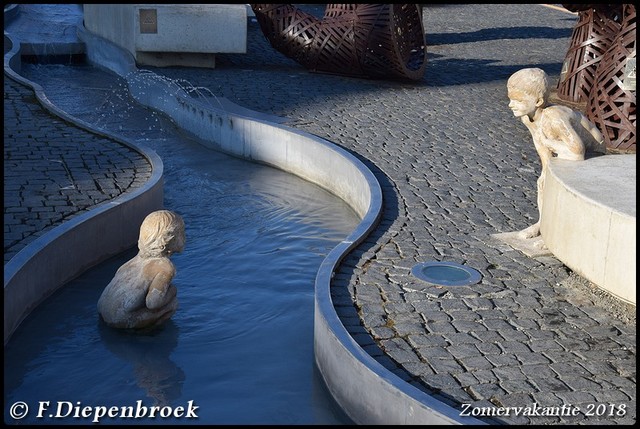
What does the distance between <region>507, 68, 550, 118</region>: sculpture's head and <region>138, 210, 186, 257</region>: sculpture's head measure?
9.44 ft

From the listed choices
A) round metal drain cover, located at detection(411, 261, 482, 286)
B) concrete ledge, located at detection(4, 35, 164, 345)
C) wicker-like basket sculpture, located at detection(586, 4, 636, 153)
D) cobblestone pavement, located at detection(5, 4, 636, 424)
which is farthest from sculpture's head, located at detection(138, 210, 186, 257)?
wicker-like basket sculpture, located at detection(586, 4, 636, 153)

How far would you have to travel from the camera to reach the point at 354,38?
15.4m

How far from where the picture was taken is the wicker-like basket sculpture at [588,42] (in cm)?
1305

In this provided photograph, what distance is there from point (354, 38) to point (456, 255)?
783 cm

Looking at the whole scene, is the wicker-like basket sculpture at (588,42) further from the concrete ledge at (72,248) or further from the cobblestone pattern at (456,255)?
the concrete ledge at (72,248)

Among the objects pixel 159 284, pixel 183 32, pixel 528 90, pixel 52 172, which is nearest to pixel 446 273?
pixel 528 90

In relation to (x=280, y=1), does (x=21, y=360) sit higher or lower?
lower

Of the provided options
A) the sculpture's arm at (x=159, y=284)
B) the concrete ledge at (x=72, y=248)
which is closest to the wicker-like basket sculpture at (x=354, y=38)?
the concrete ledge at (x=72, y=248)

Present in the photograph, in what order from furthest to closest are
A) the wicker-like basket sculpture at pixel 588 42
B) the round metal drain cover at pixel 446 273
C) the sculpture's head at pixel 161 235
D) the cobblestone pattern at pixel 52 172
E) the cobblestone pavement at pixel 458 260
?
1. the wicker-like basket sculpture at pixel 588 42
2. the cobblestone pattern at pixel 52 172
3. the round metal drain cover at pixel 446 273
4. the sculpture's head at pixel 161 235
5. the cobblestone pavement at pixel 458 260

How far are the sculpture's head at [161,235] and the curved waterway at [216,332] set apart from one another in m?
0.69

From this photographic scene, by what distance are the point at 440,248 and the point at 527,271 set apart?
84 centimetres

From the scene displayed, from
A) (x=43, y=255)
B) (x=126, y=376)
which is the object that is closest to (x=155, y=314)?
(x=126, y=376)

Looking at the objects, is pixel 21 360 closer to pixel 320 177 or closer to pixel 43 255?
pixel 43 255

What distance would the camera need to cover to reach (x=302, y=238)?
975 centimetres
